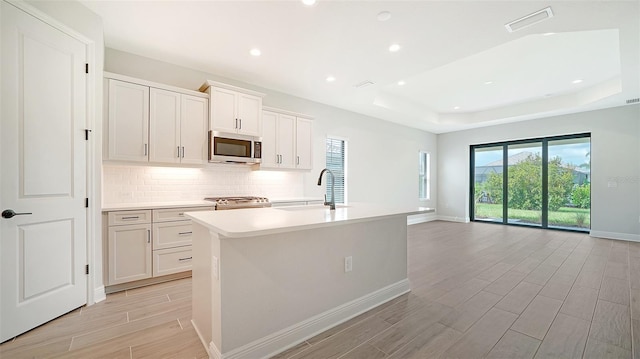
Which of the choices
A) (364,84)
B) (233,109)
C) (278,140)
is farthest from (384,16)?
(278,140)

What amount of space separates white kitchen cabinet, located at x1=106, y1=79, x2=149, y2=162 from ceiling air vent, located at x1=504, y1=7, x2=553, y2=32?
406cm

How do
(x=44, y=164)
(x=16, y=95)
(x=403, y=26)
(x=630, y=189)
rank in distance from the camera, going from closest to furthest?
1. (x=16, y=95)
2. (x=44, y=164)
3. (x=403, y=26)
4. (x=630, y=189)

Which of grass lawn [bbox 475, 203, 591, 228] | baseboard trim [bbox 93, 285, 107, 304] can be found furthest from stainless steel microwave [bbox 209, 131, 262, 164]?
grass lawn [bbox 475, 203, 591, 228]

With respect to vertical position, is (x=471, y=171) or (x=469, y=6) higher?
(x=469, y=6)

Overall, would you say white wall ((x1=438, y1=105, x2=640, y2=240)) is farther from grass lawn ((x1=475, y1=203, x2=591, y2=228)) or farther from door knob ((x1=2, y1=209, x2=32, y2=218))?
door knob ((x1=2, y1=209, x2=32, y2=218))

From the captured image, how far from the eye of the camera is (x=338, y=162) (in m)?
5.76

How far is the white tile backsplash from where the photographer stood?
10.9ft

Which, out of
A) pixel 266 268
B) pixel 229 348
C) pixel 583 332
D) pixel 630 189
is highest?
pixel 630 189

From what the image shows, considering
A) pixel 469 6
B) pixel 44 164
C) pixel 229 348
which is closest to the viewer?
pixel 229 348

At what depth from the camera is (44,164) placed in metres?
2.26

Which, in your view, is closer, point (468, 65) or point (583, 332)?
point (583, 332)

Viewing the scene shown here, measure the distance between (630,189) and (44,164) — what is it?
29.7 feet

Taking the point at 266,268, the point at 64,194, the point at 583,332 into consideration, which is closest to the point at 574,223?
the point at 583,332

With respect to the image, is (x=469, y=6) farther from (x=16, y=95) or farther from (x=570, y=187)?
(x=570, y=187)
